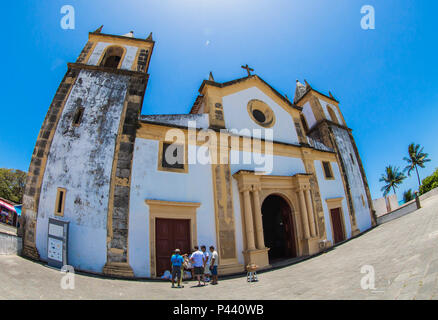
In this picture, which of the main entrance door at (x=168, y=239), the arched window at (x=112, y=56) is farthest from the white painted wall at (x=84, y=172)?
the arched window at (x=112, y=56)

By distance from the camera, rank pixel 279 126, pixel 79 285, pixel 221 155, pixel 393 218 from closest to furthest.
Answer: pixel 79 285 < pixel 221 155 < pixel 279 126 < pixel 393 218

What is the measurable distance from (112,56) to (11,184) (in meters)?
28.2

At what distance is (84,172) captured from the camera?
26.7 feet

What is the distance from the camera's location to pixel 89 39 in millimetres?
12016

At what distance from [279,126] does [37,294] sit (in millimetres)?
12661

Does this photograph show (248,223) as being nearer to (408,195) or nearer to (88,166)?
(88,166)

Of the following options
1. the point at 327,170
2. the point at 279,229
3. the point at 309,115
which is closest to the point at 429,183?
the point at 309,115

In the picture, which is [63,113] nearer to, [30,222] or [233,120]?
[30,222]

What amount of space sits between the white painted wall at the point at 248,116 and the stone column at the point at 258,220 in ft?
12.3

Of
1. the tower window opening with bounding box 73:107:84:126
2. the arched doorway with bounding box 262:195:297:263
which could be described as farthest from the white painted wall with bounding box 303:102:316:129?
the tower window opening with bounding box 73:107:84:126

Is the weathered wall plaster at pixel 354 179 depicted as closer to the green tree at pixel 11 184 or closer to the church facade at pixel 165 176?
the church facade at pixel 165 176

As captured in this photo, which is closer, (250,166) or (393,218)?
(250,166)

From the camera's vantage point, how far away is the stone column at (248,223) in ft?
31.0

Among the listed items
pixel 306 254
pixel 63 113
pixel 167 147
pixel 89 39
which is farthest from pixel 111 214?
pixel 89 39
